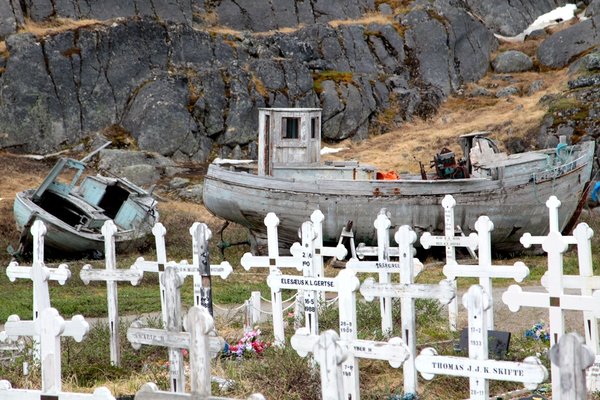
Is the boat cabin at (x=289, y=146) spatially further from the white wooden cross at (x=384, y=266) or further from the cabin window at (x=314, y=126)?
the white wooden cross at (x=384, y=266)

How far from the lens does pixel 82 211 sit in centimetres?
2644

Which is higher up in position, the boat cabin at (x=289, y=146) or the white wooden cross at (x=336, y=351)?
the boat cabin at (x=289, y=146)

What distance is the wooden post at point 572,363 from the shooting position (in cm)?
556

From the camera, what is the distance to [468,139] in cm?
2689

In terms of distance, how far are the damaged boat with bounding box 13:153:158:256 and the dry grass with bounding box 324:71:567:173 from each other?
11.6m

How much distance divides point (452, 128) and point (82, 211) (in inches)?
763

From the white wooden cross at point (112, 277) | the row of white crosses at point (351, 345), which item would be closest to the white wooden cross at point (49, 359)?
the row of white crosses at point (351, 345)

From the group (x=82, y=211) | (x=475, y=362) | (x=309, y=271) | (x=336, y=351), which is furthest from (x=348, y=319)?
(x=82, y=211)

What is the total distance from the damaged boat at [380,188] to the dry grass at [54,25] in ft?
54.7

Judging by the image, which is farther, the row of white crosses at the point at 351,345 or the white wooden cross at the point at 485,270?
the white wooden cross at the point at 485,270

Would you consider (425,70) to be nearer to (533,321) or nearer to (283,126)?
(283,126)

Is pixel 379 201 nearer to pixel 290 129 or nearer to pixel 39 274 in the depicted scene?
pixel 290 129

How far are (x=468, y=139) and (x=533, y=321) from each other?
40.9ft

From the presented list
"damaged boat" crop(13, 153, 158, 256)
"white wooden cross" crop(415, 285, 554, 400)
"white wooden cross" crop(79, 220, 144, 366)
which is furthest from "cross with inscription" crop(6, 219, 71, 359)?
"damaged boat" crop(13, 153, 158, 256)
